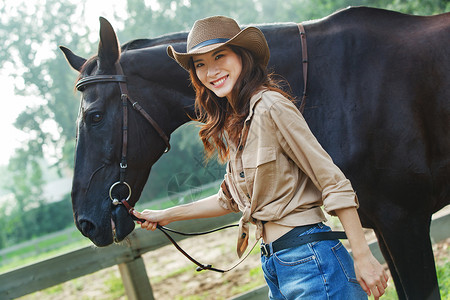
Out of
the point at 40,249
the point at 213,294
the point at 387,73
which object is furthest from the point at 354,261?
the point at 40,249

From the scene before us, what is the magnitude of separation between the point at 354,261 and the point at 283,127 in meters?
0.55

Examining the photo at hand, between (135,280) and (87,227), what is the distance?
1.08m

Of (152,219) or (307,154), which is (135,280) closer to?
(152,219)

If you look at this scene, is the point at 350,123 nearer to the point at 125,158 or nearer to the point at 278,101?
the point at 278,101

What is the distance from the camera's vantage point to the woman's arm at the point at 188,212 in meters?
2.15

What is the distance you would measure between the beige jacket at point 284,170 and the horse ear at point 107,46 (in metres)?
1.32

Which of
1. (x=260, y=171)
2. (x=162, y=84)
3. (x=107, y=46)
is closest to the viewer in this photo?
(x=260, y=171)

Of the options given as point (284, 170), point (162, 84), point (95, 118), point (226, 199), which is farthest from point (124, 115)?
point (284, 170)

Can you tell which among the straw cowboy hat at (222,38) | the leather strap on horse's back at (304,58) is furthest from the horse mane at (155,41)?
the straw cowboy hat at (222,38)

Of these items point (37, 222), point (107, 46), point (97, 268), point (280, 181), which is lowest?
point (37, 222)

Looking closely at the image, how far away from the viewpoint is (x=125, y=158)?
96.9 inches

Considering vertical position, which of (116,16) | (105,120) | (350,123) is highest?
(116,16)

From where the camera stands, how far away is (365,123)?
2379 mm

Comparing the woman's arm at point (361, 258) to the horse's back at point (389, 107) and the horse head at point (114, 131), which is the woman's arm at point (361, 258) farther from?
the horse head at point (114, 131)
